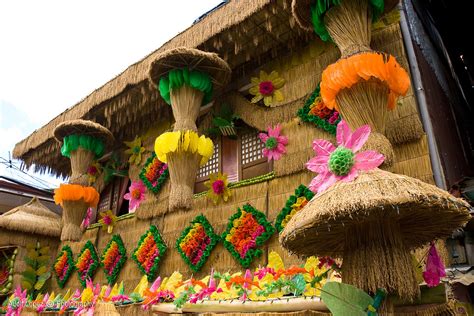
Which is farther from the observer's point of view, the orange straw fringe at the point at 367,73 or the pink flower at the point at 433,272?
the orange straw fringe at the point at 367,73

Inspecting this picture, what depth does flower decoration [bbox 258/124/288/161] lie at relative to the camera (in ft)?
13.4

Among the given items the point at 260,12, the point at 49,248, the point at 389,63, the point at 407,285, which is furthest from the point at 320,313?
the point at 49,248

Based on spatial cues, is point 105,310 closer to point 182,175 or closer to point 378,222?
point 182,175

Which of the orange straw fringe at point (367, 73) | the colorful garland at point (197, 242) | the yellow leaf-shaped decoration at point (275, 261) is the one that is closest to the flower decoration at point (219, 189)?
the colorful garland at point (197, 242)

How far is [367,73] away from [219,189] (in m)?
2.13

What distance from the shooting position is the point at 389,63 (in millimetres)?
2951

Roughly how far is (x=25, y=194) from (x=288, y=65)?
782 centimetres

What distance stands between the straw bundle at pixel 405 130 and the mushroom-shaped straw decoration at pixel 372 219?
1189 millimetres

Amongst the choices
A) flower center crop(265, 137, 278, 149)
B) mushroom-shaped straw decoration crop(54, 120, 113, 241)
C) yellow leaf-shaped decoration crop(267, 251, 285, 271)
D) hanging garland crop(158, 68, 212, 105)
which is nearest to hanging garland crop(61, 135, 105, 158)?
mushroom-shaped straw decoration crop(54, 120, 113, 241)

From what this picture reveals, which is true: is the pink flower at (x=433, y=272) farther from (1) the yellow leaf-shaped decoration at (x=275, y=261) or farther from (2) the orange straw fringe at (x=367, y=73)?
(1) the yellow leaf-shaped decoration at (x=275, y=261)

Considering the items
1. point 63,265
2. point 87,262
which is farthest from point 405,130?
point 63,265

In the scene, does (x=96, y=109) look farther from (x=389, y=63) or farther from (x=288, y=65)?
(x=389, y=63)

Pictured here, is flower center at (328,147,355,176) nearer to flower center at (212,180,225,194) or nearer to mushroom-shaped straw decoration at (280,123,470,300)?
mushroom-shaped straw decoration at (280,123,470,300)

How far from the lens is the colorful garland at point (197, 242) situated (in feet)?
14.1
